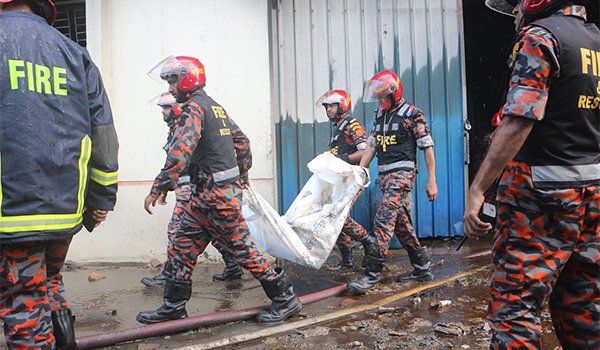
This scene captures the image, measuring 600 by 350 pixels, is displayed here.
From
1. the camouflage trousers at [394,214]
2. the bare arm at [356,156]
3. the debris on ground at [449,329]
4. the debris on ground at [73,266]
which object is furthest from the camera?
the debris on ground at [73,266]

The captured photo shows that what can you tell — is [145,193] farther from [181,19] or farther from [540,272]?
[540,272]

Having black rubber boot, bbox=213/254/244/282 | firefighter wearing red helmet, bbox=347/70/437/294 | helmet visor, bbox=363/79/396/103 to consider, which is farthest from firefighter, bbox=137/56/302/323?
helmet visor, bbox=363/79/396/103

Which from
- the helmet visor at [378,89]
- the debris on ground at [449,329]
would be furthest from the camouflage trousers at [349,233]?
the debris on ground at [449,329]

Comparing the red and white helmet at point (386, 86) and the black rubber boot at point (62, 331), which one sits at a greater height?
the red and white helmet at point (386, 86)

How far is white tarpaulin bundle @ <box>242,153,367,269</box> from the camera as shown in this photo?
4.29 meters

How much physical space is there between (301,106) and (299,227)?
2.65 meters

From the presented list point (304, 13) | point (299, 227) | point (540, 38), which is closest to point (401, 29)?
point (304, 13)

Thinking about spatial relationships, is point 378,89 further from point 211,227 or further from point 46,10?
point 46,10

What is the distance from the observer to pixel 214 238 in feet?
12.7

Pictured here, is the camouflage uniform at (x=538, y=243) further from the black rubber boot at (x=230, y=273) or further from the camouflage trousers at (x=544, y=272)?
the black rubber boot at (x=230, y=273)

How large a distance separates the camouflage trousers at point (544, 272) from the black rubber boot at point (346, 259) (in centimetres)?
353

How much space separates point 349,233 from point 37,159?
12.1 ft

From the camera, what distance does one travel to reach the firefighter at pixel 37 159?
2246mm

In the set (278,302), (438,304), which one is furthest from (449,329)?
(278,302)
